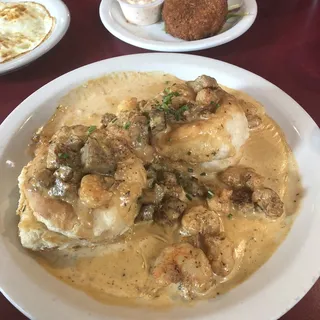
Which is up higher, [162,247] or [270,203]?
[270,203]

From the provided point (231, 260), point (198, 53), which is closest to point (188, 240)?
point (231, 260)

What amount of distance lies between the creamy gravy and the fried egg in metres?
0.84

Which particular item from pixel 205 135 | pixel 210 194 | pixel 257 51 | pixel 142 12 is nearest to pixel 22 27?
pixel 142 12

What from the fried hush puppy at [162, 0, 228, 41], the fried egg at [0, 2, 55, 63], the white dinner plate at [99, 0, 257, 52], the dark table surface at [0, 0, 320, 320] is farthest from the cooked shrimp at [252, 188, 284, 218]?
the fried egg at [0, 2, 55, 63]

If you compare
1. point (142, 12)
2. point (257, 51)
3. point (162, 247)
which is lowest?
point (162, 247)

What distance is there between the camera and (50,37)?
93.5 inches

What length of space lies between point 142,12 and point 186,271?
174 cm

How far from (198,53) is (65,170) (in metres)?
1.35

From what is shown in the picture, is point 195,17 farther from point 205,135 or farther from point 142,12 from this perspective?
point 205,135

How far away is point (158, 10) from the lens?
260 cm

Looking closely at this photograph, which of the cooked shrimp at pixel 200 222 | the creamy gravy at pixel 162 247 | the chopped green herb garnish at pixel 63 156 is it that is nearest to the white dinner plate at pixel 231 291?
the creamy gravy at pixel 162 247

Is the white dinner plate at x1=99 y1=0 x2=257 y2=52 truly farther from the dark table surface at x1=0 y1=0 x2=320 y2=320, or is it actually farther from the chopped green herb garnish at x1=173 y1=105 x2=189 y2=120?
the chopped green herb garnish at x1=173 y1=105 x2=189 y2=120

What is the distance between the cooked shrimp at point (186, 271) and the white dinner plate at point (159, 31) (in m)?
1.28

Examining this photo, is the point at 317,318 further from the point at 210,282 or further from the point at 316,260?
the point at 210,282
